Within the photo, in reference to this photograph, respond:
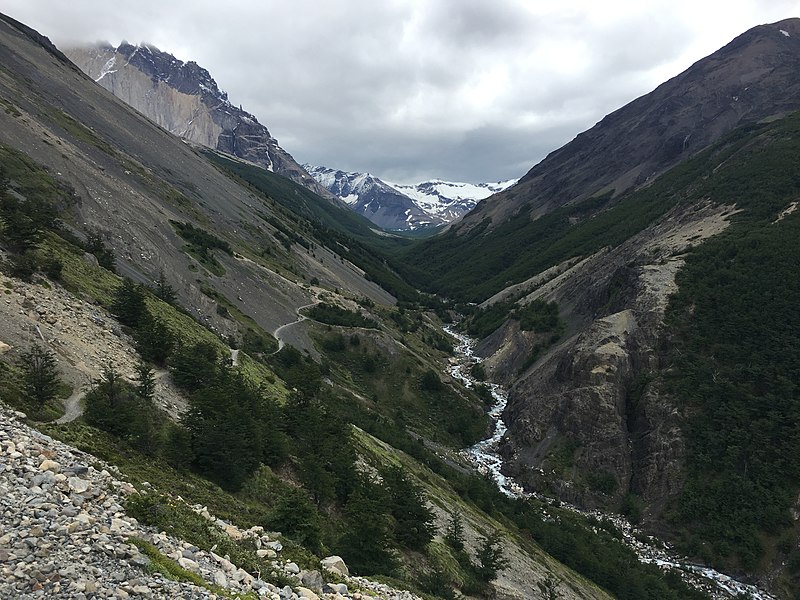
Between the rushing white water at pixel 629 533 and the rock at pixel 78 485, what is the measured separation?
49.5 metres

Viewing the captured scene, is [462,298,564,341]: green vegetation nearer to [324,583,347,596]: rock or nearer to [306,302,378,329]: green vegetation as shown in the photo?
[306,302,378,329]: green vegetation

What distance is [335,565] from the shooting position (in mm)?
15648

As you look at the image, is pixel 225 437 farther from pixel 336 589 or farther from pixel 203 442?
pixel 336 589

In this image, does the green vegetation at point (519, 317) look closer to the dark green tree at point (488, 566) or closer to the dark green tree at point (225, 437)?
the dark green tree at point (488, 566)

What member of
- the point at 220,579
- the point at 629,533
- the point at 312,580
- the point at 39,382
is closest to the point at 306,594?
the point at 312,580

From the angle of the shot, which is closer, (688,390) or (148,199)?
(688,390)

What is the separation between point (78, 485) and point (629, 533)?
53023 mm

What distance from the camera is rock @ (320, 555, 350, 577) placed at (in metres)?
15.1

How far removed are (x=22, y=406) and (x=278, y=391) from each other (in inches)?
925

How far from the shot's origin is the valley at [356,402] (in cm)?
1339

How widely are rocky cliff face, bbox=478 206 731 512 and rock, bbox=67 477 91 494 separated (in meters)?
53.2

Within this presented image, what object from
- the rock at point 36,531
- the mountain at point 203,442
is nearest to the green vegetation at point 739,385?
the mountain at point 203,442

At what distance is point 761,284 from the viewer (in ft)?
196

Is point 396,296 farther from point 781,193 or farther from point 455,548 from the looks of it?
point 455,548
